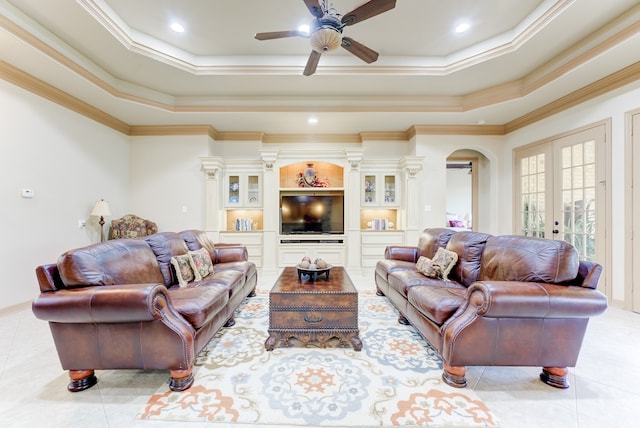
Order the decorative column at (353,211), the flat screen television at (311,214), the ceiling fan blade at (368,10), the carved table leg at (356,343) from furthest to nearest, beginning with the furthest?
the flat screen television at (311,214)
the decorative column at (353,211)
the carved table leg at (356,343)
the ceiling fan blade at (368,10)

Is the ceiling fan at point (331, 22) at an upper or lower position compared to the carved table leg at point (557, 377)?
upper

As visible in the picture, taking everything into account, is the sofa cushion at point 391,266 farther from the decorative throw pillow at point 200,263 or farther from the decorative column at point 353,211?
the decorative throw pillow at point 200,263

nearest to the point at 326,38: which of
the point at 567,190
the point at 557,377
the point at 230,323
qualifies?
the point at 230,323

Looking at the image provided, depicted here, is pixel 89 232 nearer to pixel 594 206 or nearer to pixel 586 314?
pixel 586 314

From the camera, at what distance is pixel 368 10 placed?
2193 millimetres

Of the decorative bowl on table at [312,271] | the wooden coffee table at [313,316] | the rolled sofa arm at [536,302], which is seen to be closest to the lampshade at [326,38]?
the decorative bowl on table at [312,271]

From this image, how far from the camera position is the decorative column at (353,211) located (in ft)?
16.8

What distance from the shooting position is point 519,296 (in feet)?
5.46

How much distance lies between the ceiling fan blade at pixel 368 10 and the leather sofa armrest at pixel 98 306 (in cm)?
258

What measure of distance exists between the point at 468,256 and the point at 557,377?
114 centimetres

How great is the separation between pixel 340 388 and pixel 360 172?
4137 mm

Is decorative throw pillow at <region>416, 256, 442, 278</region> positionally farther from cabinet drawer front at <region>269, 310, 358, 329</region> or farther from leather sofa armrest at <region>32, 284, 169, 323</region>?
leather sofa armrest at <region>32, 284, 169, 323</region>

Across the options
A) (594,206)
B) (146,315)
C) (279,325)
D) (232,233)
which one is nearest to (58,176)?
(232,233)

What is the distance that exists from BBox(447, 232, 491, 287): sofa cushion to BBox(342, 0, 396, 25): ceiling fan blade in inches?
87.3
